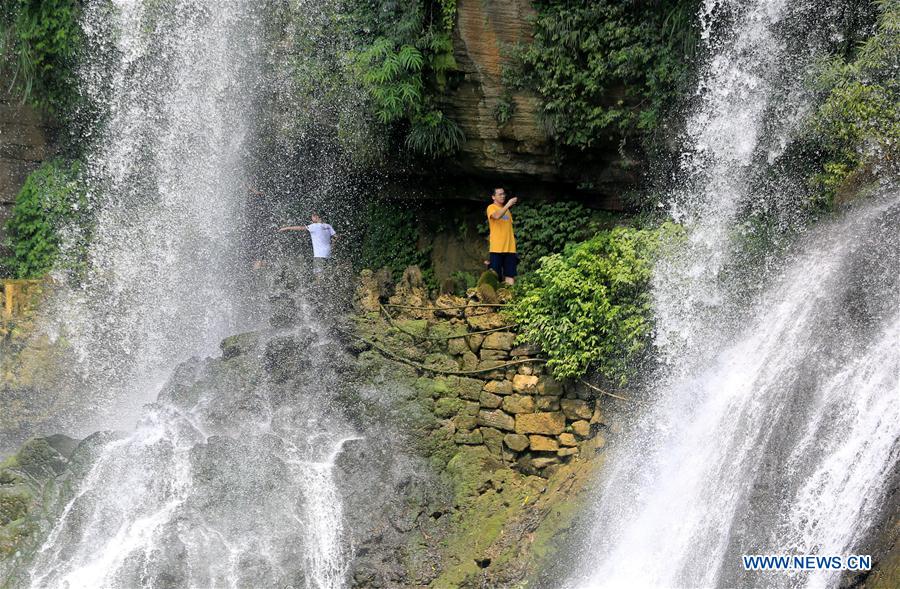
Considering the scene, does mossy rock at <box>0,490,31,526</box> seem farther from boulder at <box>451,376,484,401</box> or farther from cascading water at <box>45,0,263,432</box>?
boulder at <box>451,376,484,401</box>

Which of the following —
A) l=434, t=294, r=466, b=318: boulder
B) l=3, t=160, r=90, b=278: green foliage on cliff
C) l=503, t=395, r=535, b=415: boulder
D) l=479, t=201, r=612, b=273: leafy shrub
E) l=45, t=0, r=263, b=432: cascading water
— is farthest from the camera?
l=3, t=160, r=90, b=278: green foliage on cliff

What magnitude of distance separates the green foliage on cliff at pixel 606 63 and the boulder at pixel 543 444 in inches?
135

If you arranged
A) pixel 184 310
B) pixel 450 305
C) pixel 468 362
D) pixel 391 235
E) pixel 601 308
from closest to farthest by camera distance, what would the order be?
pixel 601 308 → pixel 468 362 → pixel 450 305 → pixel 391 235 → pixel 184 310

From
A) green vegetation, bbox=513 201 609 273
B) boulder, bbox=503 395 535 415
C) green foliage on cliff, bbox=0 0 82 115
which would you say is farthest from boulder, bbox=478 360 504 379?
green foliage on cliff, bbox=0 0 82 115

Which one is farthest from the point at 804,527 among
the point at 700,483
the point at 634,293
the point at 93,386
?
the point at 93,386

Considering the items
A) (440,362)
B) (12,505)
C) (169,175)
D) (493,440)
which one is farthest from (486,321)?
(169,175)

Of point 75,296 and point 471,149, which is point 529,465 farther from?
point 75,296

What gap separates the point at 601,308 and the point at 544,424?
1299 millimetres

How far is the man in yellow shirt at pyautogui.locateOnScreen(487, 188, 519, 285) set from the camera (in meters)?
10.4

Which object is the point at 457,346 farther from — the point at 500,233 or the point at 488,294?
the point at 500,233

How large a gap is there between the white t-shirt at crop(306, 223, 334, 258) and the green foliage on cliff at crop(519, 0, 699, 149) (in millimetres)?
2940

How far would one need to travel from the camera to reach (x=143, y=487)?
9016mm

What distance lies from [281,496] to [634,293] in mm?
3986

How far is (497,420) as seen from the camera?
31.1 feet
